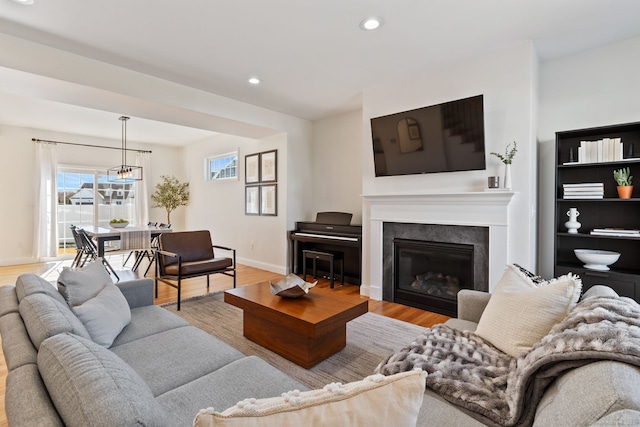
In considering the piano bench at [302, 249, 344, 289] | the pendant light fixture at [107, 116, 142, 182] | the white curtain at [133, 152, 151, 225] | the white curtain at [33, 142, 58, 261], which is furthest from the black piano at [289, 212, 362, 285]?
the white curtain at [33, 142, 58, 261]

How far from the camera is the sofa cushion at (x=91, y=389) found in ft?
2.15

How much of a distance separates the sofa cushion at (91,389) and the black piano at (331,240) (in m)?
3.59

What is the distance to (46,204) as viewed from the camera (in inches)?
248

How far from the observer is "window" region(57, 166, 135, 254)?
6734mm

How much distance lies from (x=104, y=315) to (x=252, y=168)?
440 centimetres

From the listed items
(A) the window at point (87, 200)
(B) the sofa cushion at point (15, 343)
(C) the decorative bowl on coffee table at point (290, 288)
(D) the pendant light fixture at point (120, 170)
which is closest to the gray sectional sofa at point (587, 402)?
(B) the sofa cushion at point (15, 343)

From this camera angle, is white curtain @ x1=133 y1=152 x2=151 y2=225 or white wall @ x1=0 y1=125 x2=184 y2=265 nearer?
white wall @ x1=0 y1=125 x2=184 y2=265

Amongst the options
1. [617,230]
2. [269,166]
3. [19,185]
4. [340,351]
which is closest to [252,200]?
[269,166]

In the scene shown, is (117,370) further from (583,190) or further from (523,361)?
(583,190)

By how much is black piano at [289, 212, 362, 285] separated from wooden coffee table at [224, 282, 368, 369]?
5.77ft

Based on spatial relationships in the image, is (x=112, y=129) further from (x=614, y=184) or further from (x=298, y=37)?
(x=614, y=184)

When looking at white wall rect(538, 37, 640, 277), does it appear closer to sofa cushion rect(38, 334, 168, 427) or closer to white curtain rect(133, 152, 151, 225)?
sofa cushion rect(38, 334, 168, 427)

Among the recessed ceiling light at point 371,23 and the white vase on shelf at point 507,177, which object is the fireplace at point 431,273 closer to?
the white vase on shelf at point 507,177

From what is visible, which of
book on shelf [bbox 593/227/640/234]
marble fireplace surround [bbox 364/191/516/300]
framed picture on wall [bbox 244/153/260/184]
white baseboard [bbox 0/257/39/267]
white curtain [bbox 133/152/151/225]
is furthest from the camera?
white curtain [bbox 133/152/151/225]
